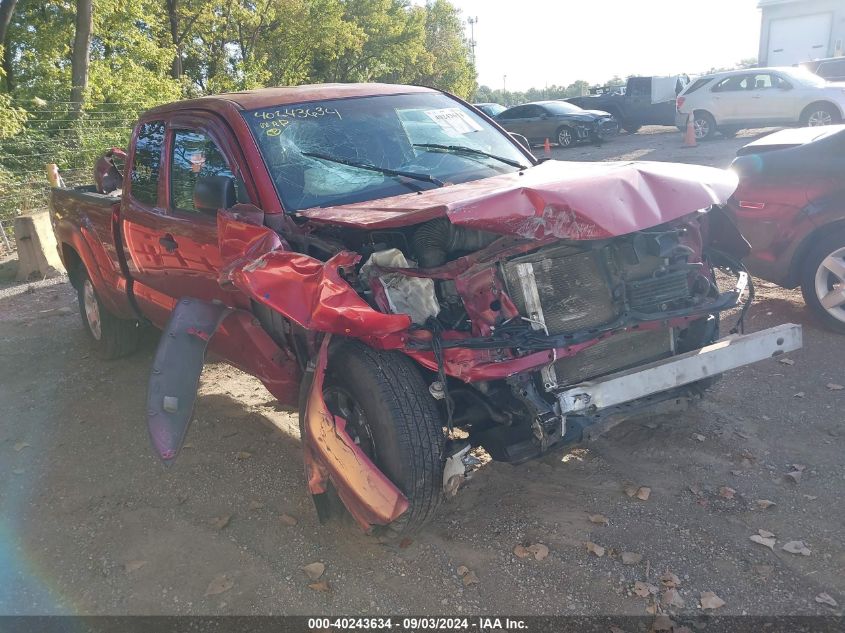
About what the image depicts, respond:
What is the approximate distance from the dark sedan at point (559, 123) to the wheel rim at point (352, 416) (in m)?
18.5

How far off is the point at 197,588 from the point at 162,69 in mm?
19091

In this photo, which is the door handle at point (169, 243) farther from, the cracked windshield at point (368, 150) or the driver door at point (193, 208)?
the cracked windshield at point (368, 150)

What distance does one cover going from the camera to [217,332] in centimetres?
409

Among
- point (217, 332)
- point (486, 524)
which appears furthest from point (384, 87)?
point (486, 524)

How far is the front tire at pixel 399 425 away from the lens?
117 inches

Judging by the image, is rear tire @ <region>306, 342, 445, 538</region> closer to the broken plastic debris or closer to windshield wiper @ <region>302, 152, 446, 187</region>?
the broken plastic debris

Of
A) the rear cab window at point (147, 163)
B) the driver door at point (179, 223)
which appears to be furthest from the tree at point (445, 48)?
the driver door at point (179, 223)

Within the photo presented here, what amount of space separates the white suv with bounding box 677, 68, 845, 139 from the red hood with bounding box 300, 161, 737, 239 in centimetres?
1436

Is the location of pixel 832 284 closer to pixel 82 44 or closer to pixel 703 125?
pixel 703 125

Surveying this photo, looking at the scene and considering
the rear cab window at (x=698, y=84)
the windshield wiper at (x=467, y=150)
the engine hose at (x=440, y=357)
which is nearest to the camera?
the engine hose at (x=440, y=357)

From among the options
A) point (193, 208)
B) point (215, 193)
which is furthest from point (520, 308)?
point (193, 208)

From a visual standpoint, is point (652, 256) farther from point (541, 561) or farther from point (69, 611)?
point (69, 611)

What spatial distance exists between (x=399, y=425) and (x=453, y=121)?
2.37m

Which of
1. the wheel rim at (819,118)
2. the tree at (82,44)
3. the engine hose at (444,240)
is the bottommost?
the wheel rim at (819,118)
